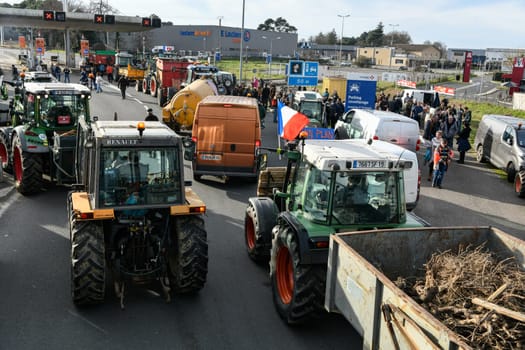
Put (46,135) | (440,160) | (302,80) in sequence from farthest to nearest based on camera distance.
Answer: (302,80)
(440,160)
(46,135)

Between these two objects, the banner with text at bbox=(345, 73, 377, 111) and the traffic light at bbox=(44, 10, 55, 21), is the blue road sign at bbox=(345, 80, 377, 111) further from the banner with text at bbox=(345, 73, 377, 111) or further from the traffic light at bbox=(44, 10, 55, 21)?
the traffic light at bbox=(44, 10, 55, 21)

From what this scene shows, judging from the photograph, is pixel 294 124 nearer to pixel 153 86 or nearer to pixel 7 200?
pixel 7 200

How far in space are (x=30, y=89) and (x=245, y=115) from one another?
535cm

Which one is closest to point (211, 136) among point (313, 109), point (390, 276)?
point (390, 276)

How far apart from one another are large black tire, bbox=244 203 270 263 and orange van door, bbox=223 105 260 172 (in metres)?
5.02

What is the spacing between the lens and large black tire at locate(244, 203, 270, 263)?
28.6 ft

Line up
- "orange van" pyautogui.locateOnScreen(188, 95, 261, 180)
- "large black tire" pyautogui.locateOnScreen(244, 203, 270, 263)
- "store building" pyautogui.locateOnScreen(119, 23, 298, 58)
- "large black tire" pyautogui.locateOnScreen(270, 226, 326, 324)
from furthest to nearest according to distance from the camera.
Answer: "store building" pyautogui.locateOnScreen(119, 23, 298, 58) < "orange van" pyautogui.locateOnScreen(188, 95, 261, 180) < "large black tire" pyautogui.locateOnScreen(244, 203, 270, 263) < "large black tire" pyautogui.locateOnScreen(270, 226, 326, 324)

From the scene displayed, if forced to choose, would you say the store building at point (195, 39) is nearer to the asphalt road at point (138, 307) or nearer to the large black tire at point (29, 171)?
the large black tire at point (29, 171)

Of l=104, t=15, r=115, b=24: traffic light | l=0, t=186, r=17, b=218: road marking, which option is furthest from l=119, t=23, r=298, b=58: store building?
l=0, t=186, r=17, b=218: road marking

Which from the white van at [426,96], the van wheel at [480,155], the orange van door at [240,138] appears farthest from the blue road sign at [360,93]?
the orange van door at [240,138]

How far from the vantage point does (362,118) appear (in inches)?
704

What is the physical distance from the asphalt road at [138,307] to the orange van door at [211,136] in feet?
7.75

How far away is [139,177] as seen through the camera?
24.1 feet

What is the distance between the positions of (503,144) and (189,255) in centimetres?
1330
